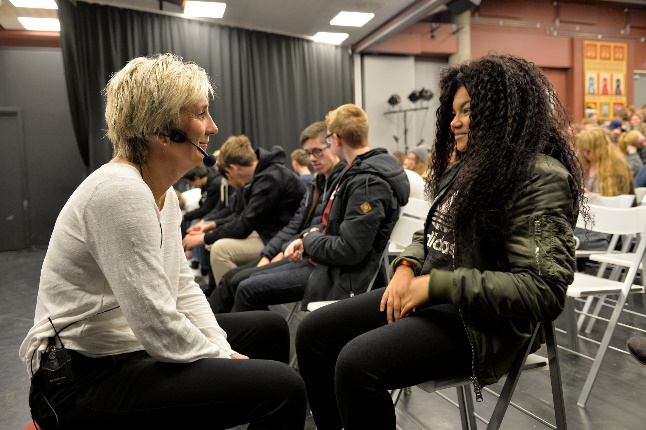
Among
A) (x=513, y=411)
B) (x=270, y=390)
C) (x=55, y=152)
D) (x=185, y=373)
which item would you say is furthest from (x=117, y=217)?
(x=55, y=152)

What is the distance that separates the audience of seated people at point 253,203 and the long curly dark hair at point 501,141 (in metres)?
2.28

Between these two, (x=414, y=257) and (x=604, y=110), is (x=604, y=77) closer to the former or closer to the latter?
(x=604, y=110)

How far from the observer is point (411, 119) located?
11.0 metres

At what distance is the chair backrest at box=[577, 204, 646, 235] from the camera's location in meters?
2.56

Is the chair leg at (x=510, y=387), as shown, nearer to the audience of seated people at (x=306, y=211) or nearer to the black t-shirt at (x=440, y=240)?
the black t-shirt at (x=440, y=240)

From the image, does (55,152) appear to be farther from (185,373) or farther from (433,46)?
(185,373)

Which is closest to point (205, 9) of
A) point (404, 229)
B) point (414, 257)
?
point (404, 229)

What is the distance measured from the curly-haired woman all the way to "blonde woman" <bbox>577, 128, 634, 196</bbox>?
2902 millimetres

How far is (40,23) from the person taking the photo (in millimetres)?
8000

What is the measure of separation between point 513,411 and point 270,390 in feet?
→ 5.15

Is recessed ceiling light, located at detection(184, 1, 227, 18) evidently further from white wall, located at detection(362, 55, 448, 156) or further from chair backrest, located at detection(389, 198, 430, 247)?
chair backrest, located at detection(389, 198, 430, 247)

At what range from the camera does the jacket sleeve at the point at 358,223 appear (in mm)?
2424

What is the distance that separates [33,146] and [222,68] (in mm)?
3086

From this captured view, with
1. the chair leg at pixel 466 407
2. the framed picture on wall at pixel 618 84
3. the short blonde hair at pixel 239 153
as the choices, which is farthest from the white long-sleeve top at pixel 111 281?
the framed picture on wall at pixel 618 84
